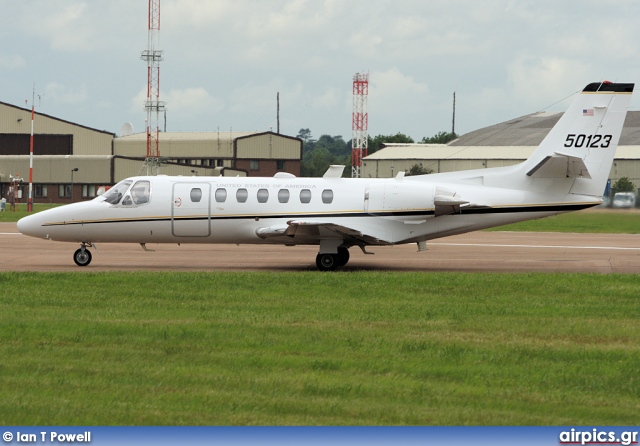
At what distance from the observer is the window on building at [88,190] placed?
299 feet

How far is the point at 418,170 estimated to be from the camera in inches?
3322

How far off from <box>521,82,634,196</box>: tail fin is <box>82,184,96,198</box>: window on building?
7189 centimetres

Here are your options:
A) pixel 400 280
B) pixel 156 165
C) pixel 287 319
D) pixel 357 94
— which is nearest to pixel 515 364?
pixel 287 319

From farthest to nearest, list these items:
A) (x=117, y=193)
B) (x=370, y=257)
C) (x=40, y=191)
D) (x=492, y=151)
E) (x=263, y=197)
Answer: (x=40, y=191)
(x=492, y=151)
(x=370, y=257)
(x=117, y=193)
(x=263, y=197)

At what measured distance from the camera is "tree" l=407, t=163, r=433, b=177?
3307 inches

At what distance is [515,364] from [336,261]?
1312 centimetres

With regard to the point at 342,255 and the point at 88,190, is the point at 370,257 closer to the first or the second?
the point at 342,255

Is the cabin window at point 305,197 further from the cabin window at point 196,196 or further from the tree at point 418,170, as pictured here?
the tree at point 418,170

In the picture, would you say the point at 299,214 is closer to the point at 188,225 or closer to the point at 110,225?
the point at 188,225

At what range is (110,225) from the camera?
25453 millimetres

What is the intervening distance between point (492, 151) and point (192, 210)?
221 ft

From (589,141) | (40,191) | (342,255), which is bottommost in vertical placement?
(342,255)

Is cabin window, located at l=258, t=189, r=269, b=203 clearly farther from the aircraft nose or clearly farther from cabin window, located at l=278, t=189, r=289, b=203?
the aircraft nose

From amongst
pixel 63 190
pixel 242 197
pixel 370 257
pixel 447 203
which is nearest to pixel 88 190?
pixel 63 190
